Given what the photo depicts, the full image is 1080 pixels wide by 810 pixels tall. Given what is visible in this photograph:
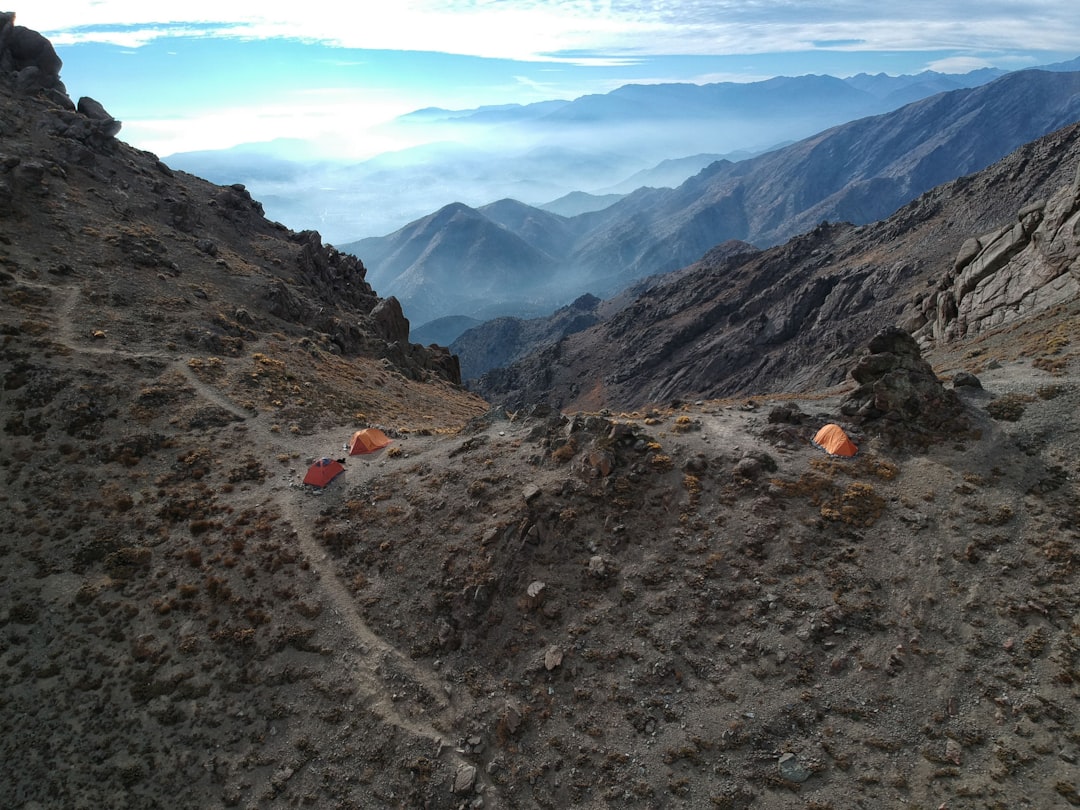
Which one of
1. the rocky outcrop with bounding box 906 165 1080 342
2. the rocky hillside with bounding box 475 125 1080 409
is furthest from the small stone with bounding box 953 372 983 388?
the rocky hillside with bounding box 475 125 1080 409

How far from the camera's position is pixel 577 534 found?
2902cm

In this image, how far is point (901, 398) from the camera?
105 feet

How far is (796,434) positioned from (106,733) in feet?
116

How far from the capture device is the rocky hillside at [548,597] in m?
20.4

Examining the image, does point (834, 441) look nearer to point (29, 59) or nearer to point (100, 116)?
point (100, 116)

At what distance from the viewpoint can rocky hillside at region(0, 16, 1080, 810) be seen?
2039cm

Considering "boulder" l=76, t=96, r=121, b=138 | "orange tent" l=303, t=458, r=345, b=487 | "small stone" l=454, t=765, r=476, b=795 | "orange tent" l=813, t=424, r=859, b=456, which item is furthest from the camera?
"boulder" l=76, t=96, r=121, b=138

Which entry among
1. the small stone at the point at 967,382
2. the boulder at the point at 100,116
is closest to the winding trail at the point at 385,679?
the small stone at the point at 967,382

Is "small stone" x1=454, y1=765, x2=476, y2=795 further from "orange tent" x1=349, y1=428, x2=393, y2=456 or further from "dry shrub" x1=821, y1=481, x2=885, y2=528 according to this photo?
"orange tent" x1=349, y1=428, x2=393, y2=456

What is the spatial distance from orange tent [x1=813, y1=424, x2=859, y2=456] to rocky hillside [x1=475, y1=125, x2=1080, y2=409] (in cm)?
2880

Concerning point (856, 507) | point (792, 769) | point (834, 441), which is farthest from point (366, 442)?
point (792, 769)

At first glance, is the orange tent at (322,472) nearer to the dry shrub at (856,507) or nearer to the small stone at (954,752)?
the dry shrub at (856,507)

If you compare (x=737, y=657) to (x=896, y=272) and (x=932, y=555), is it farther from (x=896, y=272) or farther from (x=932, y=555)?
(x=896, y=272)

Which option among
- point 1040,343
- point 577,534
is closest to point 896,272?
point 1040,343
